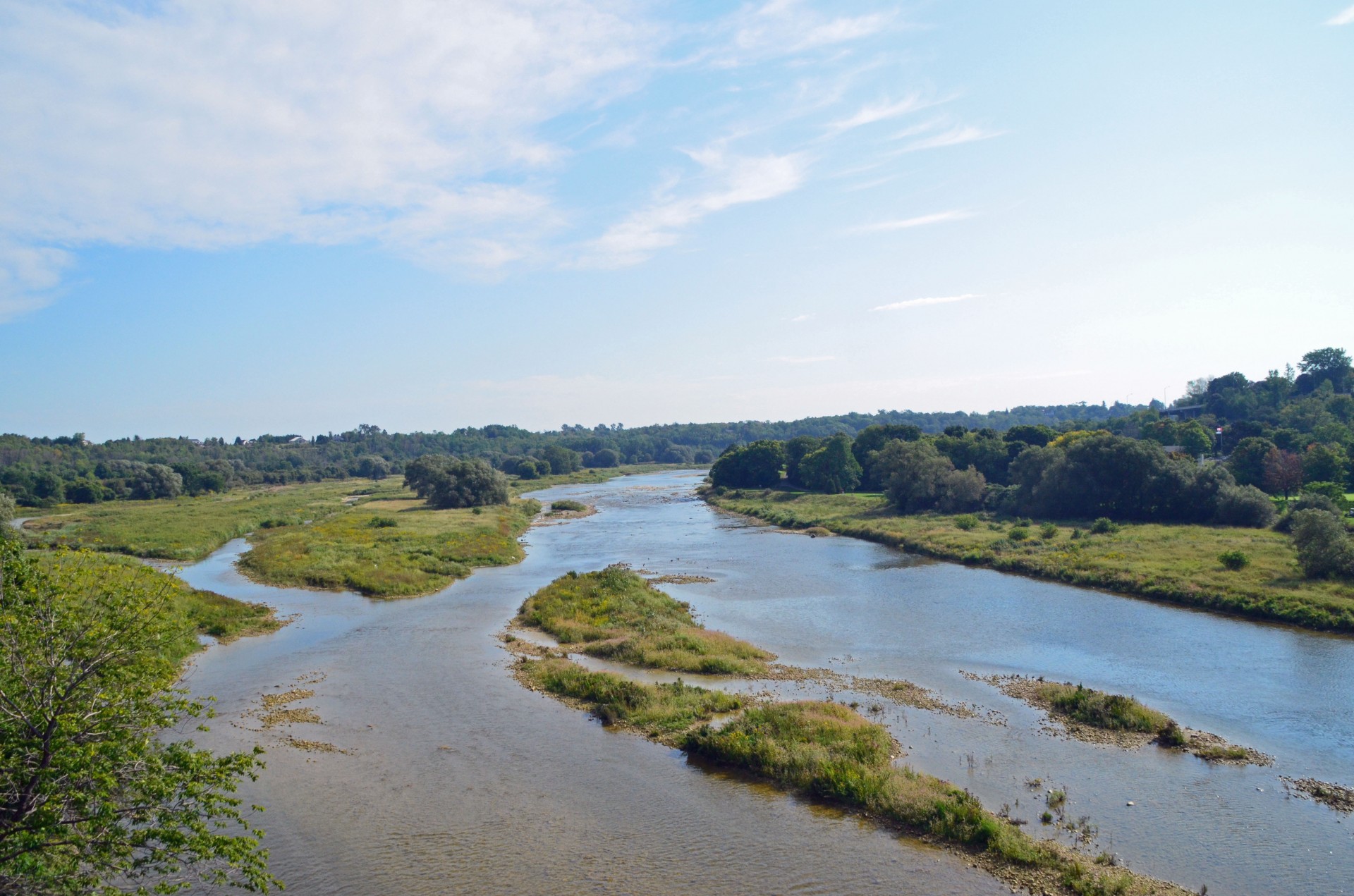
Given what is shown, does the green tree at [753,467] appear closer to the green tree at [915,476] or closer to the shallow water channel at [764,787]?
the green tree at [915,476]

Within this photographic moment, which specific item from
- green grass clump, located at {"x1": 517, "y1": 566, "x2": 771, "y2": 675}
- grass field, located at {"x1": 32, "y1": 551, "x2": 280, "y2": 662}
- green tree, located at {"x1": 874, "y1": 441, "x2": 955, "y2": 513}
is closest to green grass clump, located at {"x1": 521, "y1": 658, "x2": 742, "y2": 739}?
green grass clump, located at {"x1": 517, "y1": 566, "x2": 771, "y2": 675}

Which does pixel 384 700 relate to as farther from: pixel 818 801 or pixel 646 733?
pixel 818 801

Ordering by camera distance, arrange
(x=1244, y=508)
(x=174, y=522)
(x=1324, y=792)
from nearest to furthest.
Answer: (x=1324, y=792)
(x=1244, y=508)
(x=174, y=522)

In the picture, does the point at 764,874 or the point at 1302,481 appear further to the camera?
the point at 1302,481

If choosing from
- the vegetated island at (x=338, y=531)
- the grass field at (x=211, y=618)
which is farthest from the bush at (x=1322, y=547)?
the grass field at (x=211, y=618)

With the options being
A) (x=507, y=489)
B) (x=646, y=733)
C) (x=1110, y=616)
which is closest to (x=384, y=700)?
(x=646, y=733)

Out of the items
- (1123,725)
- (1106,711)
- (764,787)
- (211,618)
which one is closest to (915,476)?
(1106,711)

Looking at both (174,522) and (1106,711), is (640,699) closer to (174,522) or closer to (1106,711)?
(1106,711)
